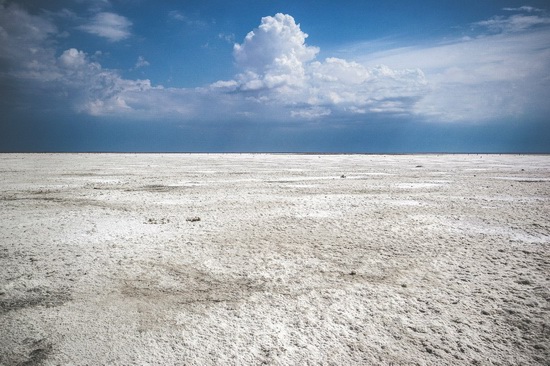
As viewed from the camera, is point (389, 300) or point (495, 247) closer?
point (389, 300)

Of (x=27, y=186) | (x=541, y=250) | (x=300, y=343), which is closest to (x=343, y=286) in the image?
(x=300, y=343)

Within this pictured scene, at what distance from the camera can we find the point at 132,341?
2.18 m

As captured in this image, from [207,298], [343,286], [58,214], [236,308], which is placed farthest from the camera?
[58,214]

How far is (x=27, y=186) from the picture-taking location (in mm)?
9727

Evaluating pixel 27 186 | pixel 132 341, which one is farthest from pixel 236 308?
pixel 27 186

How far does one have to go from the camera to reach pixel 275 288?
9.75 feet

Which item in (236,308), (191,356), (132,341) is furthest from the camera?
(236,308)

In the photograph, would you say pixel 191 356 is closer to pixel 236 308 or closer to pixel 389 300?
pixel 236 308

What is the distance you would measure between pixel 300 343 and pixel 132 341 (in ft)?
3.88

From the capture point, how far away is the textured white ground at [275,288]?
82.6 inches

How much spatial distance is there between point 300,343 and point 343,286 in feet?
3.19

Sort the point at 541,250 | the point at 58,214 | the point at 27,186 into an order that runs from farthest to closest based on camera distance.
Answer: the point at 27,186
the point at 58,214
the point at 541,250

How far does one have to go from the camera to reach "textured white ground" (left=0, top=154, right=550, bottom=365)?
6.88 ft

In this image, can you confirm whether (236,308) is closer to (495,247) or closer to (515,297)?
(515,297)
